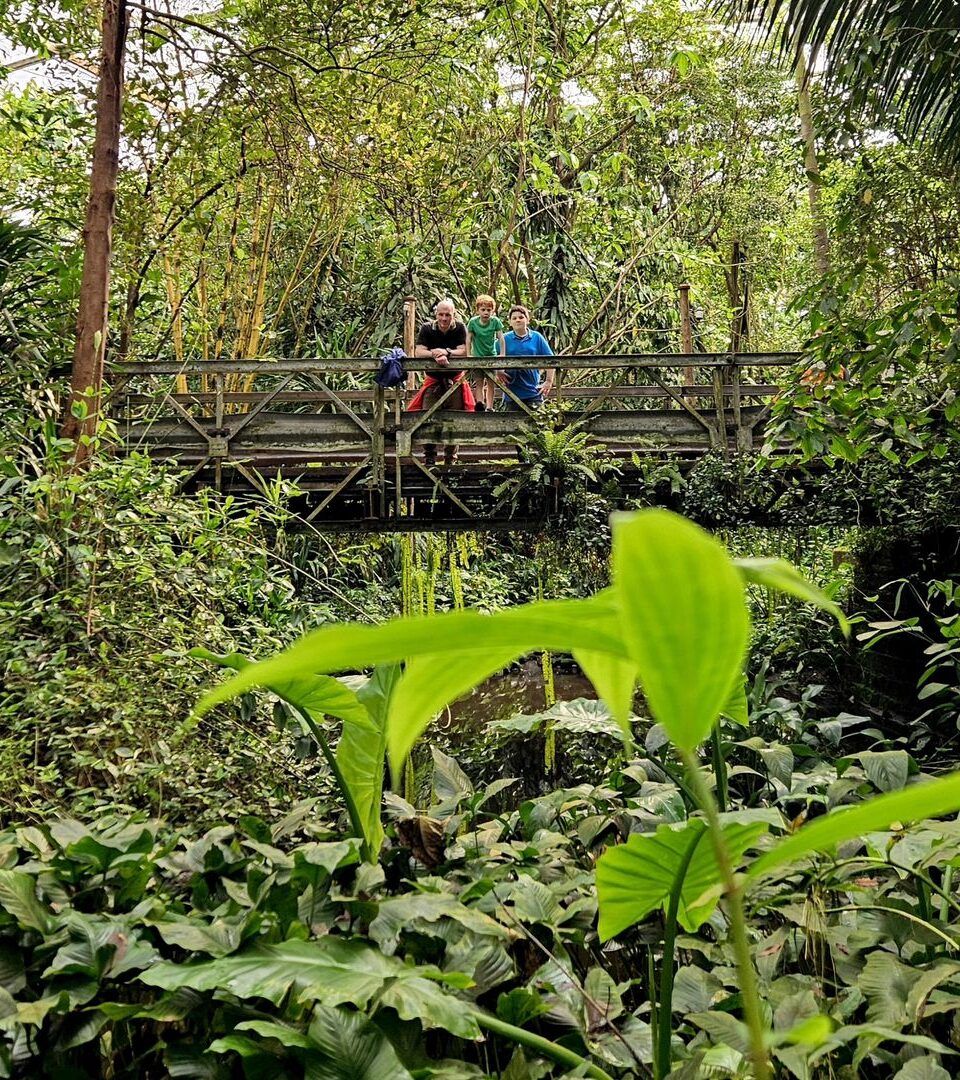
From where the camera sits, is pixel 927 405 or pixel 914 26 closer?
pixel 914 26

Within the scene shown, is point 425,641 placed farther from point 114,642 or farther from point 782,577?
point 114,642

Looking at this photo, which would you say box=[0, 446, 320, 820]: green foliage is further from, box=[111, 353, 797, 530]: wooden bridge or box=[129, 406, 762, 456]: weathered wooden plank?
box=[129, 406, 762, 456]: weathered wooden plank

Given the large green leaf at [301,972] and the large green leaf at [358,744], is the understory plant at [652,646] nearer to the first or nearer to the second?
the large green leaf at [301,972]

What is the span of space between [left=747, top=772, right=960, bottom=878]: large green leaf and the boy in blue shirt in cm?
784

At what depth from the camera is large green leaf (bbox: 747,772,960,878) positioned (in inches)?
16.7

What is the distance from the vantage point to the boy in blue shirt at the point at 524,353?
8320 mm

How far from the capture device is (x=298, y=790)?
160 inches

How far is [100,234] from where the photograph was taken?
450 cm

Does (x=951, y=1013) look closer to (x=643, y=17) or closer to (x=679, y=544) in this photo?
(x=679, y=544)

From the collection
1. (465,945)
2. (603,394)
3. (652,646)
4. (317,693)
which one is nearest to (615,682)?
(652,646)

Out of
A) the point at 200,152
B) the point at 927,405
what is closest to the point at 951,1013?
the point at 927,405

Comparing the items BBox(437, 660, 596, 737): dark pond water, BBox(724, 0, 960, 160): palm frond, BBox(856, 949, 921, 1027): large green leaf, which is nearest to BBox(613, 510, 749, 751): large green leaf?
BBox(856, 949, 921, 1027): large green leaf

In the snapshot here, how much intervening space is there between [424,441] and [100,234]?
376cm

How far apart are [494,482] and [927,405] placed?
157 inches
